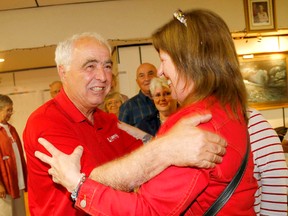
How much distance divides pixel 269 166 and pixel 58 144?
895 millimetres

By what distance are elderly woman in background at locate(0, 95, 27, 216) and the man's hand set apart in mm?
3270

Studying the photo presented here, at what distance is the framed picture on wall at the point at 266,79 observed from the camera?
4.89 m

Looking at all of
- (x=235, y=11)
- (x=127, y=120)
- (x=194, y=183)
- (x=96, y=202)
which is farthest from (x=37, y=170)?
(x=235, y=11)

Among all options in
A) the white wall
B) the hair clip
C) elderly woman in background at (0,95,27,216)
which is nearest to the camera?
the hair clip

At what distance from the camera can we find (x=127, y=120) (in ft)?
10.6

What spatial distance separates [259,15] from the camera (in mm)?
4344

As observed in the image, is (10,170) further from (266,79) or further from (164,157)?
(266,79)

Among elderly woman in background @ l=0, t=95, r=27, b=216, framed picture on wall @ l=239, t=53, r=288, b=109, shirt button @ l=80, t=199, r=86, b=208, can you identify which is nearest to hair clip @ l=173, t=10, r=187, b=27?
shirt button @ l=80, t=199, r=86, b=208

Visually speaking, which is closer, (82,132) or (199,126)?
(199,126)

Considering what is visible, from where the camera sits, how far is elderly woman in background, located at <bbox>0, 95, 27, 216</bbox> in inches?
144

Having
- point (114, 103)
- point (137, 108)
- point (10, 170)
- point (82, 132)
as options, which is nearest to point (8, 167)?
point (10, 170)

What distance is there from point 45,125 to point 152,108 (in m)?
2.08

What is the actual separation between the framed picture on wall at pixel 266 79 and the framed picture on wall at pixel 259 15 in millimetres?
592

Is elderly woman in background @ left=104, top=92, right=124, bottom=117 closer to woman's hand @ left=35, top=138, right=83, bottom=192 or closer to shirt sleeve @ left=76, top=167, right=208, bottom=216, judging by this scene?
woman's hand @ left=35, top=138, right=83, bottom=192
